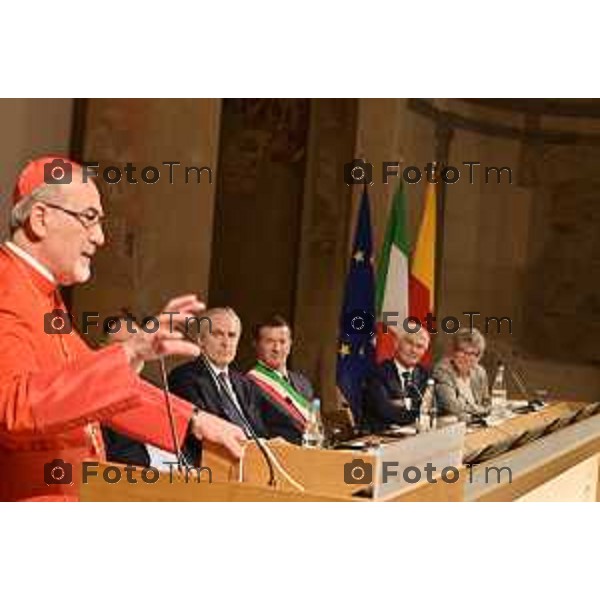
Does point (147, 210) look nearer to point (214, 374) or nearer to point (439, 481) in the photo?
point (214, 374)

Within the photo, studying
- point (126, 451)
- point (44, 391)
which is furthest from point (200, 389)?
point (44, 391)

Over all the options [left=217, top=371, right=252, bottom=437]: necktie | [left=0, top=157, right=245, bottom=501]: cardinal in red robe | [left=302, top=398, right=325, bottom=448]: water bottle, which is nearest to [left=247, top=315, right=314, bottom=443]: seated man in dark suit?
[left=217, top=371, right=252, bottom=437]: necktie

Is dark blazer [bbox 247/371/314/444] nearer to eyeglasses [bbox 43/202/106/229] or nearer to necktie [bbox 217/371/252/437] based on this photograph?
necktie [bbox 217/371/252/437]

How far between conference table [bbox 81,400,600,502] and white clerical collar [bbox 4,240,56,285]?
0.67 m

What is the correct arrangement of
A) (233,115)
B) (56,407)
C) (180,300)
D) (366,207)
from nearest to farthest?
(180,300)
(56,407)
(233,115)
(366,207)

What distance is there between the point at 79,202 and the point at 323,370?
6658mm

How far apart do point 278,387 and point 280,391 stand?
0.09 ft

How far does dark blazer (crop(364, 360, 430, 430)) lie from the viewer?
7.80 m

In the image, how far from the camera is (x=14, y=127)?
623 cm

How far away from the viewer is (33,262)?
358 centimetres

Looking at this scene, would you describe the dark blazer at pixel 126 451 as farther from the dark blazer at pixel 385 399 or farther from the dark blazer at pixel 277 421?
the dark blazer at pixel 385 399

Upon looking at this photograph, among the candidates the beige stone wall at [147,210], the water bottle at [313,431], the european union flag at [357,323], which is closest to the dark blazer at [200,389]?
the water bottle at [313,431]

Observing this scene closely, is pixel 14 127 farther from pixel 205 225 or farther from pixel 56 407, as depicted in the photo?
pixel 56 407

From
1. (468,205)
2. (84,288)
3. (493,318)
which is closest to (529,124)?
(468,205)
